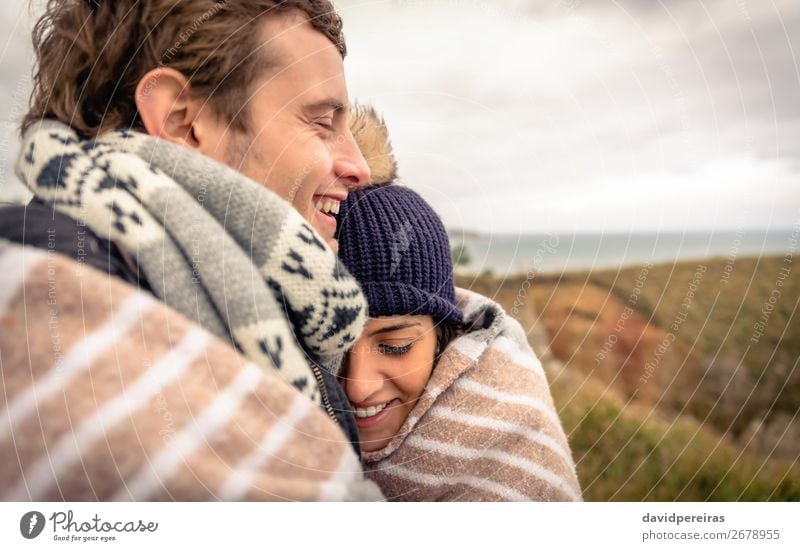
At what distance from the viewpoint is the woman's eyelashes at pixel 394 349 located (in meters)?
0.79

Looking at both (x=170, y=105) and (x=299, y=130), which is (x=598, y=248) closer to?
(x=299, y=130)

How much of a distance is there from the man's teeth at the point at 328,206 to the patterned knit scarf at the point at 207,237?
13 centimetres

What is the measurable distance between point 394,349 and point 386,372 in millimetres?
28

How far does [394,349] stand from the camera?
80 cm

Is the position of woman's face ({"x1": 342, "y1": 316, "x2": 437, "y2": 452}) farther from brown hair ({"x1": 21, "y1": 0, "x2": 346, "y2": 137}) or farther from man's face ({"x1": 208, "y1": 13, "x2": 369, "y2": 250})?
brown hair ({"x1": 21, "y1": 0, "x2": 346, "y2": 137})

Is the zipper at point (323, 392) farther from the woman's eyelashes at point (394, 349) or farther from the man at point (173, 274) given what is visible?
the woman's eyelashes at point (394, 349)

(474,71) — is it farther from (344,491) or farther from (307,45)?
(344,491)

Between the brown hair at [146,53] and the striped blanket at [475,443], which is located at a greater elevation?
the brown hair at [146,53]
